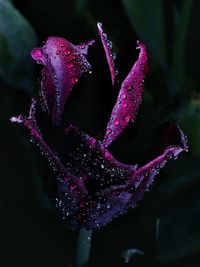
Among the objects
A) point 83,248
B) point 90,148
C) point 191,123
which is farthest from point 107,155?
point 191,123

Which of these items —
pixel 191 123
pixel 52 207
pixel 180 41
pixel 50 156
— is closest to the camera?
pixel 50 156

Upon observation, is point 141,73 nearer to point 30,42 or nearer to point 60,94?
point 60,94

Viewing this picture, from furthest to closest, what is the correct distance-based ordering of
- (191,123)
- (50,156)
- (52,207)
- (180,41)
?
(180,41)
(191,123)
(52,207)
(50,156)

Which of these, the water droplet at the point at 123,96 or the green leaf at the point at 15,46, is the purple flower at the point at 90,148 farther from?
the green leaf at the point at 15,46

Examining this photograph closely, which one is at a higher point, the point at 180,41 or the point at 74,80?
the point at 180,41

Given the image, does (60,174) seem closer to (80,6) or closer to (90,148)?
(90,148)

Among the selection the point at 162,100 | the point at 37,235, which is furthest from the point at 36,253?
the point at 162,100
